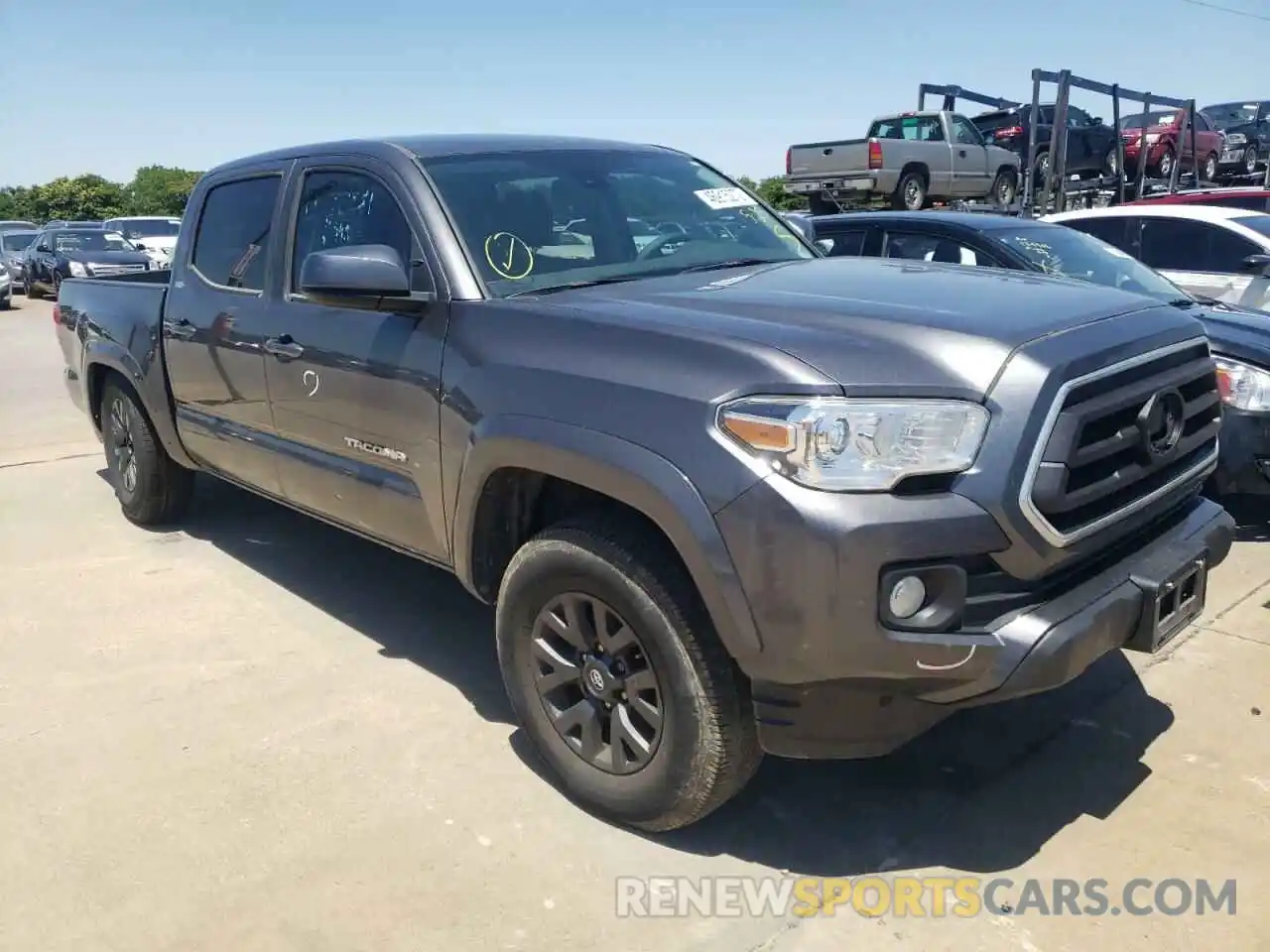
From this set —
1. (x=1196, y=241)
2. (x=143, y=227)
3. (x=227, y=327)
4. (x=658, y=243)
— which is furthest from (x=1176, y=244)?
(x=143, y=227)

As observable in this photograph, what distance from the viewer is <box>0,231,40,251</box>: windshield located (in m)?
26.6

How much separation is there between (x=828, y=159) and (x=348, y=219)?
41.6 ft

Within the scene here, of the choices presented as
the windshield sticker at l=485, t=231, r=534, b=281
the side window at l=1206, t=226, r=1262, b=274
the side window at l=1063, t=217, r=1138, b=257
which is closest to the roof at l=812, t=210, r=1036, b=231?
the side window at l=1063, t=217, r=1138, b=257

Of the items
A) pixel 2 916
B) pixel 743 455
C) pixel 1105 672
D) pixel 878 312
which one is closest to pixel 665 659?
pixel 743 455

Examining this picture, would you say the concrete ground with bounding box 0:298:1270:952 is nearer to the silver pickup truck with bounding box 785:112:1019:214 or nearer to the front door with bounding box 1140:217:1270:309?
the front door with bounding box 1140:217:1270:309

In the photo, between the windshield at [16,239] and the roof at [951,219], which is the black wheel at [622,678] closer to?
the roof at [951,219]

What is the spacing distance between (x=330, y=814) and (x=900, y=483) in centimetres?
191

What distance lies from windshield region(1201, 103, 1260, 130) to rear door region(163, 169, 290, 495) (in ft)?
79.5

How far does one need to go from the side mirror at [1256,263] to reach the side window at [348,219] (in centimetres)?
600

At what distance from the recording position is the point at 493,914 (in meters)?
2.72

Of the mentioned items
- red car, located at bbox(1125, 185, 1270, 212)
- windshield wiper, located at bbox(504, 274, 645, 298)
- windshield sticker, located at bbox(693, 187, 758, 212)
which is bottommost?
windshield wiper, located at bbox(504, 274, 645, 298)

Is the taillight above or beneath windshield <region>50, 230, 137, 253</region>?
above

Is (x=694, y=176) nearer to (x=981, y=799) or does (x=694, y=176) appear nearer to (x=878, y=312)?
(x=878, y=312)

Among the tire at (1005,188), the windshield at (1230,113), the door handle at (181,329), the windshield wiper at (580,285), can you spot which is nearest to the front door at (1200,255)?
the windshield wiper at (580,285)
